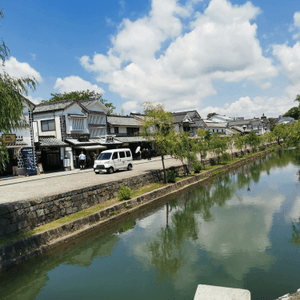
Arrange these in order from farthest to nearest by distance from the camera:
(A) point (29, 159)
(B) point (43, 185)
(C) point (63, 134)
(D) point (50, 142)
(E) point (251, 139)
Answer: (E) point (251, 139)
(C) point (63, 134)
(D) point (50, 142)
(A) point (29, 159)
(B) point (43, 185)

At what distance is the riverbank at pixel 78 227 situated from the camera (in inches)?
353

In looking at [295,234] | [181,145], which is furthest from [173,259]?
[181,145]

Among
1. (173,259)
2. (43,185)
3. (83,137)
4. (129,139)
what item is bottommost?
(173,259)

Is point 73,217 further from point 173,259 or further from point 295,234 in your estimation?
point 295,234

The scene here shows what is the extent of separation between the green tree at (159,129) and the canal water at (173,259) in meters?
6.59

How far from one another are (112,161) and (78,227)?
11.5 metres

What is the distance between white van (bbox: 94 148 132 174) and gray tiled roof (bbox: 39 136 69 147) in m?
6.52

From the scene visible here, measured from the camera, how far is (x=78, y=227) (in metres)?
11.8

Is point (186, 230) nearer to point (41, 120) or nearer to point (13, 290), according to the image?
point (13, 290)

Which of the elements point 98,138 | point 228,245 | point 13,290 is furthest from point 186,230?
point 98,138

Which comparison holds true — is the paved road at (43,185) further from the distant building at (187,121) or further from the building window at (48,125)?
the distant building at (187,121)

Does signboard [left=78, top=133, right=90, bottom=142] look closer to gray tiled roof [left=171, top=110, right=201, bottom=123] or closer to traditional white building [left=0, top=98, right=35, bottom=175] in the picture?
traditional white building [left=0, top=98, right=35, bottom=175]

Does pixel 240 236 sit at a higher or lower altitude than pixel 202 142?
lower

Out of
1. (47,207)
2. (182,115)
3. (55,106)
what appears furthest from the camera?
(182,115)
